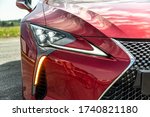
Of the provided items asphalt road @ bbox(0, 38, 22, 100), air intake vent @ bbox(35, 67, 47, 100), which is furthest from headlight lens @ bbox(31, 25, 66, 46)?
asphalt road @ bbox(0, 38, 22, 100)

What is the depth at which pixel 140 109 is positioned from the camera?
→ 2.05m

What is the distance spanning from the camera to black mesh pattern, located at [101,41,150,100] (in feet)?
6.75

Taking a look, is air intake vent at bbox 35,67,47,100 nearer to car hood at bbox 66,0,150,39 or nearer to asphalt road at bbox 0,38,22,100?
car hood at bbox 66,0,150,39

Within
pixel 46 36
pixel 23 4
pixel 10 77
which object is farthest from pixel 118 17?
pixel 10 77

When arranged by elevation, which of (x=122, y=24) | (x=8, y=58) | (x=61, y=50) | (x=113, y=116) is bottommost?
(x=8, y=58)

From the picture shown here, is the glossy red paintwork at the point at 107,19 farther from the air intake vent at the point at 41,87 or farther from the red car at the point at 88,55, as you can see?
the air intake vent at the point at 41,87

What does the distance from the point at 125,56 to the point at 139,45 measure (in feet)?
0.44

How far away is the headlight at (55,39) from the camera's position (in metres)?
2.16

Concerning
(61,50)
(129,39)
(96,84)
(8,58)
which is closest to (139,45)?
(129,39)

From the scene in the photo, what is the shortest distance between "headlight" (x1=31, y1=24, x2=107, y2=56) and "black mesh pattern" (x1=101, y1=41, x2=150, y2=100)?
0.65 feet

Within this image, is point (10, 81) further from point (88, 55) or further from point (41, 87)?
point (88, 55)

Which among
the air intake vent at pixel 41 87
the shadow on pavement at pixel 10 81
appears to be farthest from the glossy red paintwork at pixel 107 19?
the shadow on pavement at pixel 10 81

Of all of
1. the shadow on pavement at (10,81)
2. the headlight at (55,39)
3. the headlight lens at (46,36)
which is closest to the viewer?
the headlight at (55,39)

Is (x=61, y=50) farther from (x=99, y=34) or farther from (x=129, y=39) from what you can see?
(x=129, y=39)
